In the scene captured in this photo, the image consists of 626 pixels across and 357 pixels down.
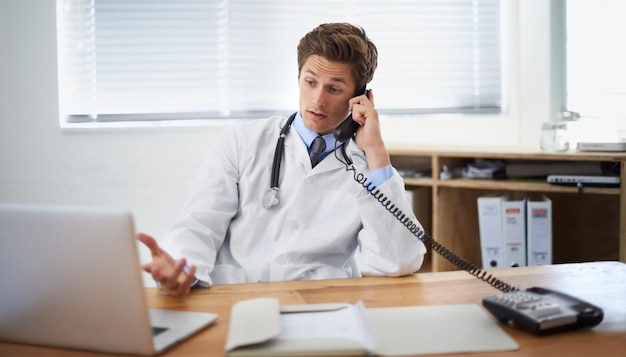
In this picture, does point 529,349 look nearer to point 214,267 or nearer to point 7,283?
point 7,283

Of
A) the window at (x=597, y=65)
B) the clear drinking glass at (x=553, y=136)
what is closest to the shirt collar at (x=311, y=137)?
the clear drinking glass at (x=553, y=136)

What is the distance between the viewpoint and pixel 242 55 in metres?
3.75

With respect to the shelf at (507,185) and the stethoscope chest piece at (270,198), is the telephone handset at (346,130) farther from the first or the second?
the shelf at (507,185)

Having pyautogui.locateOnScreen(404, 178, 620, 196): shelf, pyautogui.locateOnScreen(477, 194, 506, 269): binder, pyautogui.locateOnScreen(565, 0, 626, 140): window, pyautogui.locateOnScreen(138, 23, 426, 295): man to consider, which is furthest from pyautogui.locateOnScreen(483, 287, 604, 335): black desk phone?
pyautogui.locateOnScreen(565, 0, 626, 140): window

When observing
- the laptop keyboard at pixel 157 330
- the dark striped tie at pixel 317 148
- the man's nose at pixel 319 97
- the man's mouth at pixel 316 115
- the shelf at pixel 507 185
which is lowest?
the laptop keyboard at pixel 157 330

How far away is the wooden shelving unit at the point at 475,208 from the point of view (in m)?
3.15

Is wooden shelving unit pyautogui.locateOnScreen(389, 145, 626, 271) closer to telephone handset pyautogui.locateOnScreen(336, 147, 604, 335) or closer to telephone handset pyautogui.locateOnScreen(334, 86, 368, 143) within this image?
telephone handset pyautogui.locateOnScreen(334, 86, 368, 143)

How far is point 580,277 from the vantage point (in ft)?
5.35

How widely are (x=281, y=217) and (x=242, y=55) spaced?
1946 mm

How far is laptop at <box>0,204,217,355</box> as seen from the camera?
3.46 ft

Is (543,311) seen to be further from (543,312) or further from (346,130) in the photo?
(346,130)

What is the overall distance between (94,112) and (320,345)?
2.95 m

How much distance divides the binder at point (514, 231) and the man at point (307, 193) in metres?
1.23

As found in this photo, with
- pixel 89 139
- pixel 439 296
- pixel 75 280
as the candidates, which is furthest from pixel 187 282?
pixel 89 139
